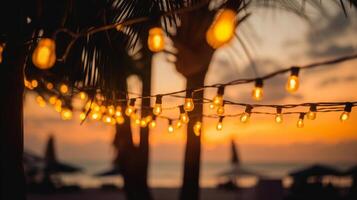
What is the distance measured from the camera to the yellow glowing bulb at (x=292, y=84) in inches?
146

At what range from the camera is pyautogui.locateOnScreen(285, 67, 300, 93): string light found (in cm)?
359

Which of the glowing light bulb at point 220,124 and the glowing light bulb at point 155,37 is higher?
the glowing light bulb at point 155,37

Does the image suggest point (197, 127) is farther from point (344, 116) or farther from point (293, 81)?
point (293, 81)

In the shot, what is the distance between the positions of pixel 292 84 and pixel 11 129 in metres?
2.78

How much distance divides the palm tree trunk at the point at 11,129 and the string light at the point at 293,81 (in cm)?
270

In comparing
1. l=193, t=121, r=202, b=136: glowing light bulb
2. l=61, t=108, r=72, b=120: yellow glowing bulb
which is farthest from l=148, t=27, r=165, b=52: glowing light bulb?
l=61, t=108, r=72, b=120: yellow glowing bulb

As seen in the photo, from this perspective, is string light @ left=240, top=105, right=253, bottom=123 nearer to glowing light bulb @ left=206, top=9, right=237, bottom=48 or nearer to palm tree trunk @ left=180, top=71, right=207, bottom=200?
palm tree trunk @ left=180, top=71, right=207, bottom=200

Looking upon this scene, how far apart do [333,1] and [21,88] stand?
3.54m

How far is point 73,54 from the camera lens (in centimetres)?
571

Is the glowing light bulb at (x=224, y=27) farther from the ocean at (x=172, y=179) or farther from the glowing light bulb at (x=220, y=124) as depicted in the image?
the ocean at (x=172, y=179)

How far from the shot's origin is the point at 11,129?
435 cm

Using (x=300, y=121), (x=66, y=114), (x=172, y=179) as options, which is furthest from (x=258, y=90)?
(x=172, y=179)

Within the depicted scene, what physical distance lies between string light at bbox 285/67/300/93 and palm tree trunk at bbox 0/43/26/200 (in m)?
2.70

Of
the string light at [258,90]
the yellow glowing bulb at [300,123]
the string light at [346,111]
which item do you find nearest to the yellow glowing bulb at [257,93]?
the string light at [258,90]
